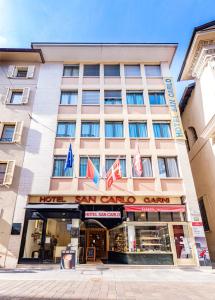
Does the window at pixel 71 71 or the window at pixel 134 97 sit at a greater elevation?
the window at pixel 71 71

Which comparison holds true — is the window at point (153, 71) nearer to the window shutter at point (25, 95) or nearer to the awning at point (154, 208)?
the window shutter at point (25, 95)

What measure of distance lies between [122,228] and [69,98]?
471 inches

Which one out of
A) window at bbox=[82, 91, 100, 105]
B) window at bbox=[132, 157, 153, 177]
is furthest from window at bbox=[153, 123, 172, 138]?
window at bbox=[82, 91, 100, 105]

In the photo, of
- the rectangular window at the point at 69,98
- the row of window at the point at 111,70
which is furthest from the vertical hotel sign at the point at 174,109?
the rectangular window at the point at 69,98

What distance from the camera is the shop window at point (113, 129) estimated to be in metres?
16.6

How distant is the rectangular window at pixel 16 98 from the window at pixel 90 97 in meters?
5.66

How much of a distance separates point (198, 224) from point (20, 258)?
1163 cm

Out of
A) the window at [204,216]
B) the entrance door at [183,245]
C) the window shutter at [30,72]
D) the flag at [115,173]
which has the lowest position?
the entrance door at [183,245]

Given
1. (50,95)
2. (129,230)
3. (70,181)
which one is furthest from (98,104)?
(129,230)

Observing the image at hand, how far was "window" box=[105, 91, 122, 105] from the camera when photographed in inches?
719

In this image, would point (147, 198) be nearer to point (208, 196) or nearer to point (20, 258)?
point (208, 196)

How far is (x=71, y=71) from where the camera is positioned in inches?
789

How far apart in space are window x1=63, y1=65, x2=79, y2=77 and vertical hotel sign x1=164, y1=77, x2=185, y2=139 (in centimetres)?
874

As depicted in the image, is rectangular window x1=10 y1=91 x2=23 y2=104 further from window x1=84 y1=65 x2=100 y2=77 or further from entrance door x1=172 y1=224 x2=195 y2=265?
entrance door x1=172 y1=224 x2=195 y2=265
